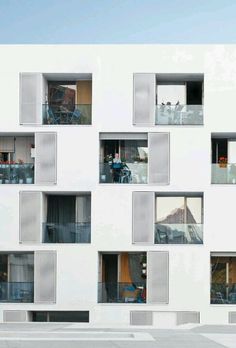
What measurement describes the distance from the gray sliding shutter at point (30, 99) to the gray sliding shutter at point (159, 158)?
14.4 feet

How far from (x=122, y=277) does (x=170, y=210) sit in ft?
10.5

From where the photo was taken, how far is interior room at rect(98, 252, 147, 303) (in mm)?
34125

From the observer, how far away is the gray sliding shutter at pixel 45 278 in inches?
1334

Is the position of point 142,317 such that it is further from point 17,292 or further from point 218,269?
point 17,292

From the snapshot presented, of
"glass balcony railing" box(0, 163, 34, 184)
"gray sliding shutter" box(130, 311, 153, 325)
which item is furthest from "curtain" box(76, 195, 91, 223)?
"gray sliding shutter" box(130, 311, 153, 325)

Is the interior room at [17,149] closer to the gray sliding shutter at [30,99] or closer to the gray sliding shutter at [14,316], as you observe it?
the gray sliding shutter at [30,99]

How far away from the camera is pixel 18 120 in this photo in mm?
34469

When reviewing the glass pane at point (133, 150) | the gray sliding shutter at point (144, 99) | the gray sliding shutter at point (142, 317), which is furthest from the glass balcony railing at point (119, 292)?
the gray sliding shutter at point (144, 99)

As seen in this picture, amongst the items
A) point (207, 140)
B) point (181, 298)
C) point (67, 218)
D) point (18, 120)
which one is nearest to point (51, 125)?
point (18, 120)

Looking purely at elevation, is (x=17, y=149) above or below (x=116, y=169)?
above

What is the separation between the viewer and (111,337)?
25.1 m

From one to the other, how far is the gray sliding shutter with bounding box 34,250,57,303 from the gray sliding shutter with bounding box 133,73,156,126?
6061mm

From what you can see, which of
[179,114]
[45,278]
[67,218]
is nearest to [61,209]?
[67,218]

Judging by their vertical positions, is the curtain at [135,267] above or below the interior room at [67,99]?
below
